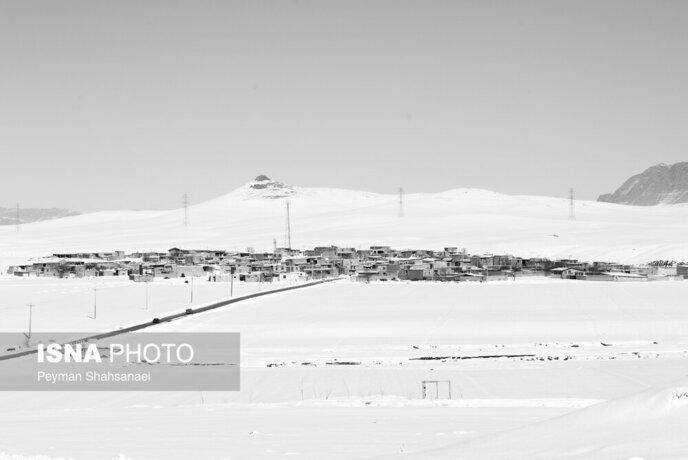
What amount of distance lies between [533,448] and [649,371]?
16.9m

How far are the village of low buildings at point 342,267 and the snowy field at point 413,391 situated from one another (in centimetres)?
1798

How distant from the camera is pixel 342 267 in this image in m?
84.9

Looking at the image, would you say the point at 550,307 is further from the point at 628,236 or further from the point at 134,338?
the point at 628,236

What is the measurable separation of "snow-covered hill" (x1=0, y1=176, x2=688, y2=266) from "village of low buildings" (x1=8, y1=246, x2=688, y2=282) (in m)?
14.7

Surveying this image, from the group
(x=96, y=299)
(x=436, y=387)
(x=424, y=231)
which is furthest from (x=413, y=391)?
(x=424, y=231)

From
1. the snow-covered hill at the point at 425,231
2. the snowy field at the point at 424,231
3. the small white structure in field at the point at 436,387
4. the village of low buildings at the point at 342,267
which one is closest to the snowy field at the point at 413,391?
the small white structure in field at the point at 436,387

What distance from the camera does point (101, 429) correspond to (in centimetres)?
1199

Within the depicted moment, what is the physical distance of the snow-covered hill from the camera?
105688mm

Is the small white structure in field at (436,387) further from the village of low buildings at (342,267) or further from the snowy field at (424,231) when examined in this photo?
the snowy field at (424,231)

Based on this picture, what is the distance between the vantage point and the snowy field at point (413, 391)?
27.4 ft

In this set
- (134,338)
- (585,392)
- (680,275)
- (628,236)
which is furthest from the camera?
(628,236)

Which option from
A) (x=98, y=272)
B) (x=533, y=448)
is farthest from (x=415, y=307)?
(x=98, y=272)

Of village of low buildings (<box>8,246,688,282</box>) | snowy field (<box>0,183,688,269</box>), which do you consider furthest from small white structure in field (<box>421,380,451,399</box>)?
snowy field (<box>0,183,688,269</box>)

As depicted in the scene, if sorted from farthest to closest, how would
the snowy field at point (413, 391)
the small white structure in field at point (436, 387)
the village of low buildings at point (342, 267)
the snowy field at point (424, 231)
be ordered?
the snowy field at point (424, 231) < the village of low buildings at point (342, 267) < the small white structure in field at point (436, 387) < the snowy field at point (413, 391)
